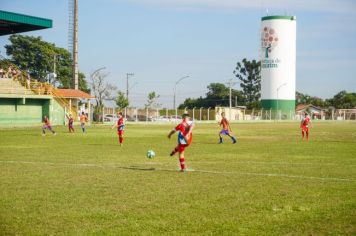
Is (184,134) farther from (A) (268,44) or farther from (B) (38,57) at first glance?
(A) (268,44)

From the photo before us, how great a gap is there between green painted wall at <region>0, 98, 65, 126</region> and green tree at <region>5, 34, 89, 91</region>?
2257 cm

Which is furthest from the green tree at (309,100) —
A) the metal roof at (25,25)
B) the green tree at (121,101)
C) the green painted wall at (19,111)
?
the metal roof at (25,25)

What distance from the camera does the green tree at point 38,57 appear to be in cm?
8819

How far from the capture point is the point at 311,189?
1311 cm

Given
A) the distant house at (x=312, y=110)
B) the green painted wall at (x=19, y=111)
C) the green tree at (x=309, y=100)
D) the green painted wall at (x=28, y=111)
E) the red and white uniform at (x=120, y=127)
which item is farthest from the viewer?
the green tree at (x=309, y=100)

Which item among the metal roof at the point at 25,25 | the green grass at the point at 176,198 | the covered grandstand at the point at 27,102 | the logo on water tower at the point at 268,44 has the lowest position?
the green grass at the point at 176,198

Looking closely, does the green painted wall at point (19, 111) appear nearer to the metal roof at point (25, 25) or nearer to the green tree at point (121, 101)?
the metal roof at point (25, 25)

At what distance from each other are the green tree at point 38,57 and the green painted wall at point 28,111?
22570 millimetres

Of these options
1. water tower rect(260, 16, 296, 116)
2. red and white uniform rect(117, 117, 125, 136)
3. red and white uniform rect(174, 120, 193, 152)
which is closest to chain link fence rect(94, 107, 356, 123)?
water tower rect(260, 16, 296, 116)

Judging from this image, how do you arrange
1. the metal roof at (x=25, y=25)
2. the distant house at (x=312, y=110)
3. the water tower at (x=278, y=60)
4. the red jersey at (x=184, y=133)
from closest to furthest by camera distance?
1. the red jersey at (x=184, y=133)
2. the metal roof at (x=25, y=25)
3. the water tower at (x=278, y=60)
4. the distant house at (x=312, y=110)

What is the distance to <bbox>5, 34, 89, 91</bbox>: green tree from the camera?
88.2m

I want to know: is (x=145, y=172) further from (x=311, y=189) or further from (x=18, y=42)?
(x=18, y=42)

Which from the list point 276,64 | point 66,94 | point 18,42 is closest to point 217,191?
point 66,94

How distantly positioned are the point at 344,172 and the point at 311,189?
4005 mm
